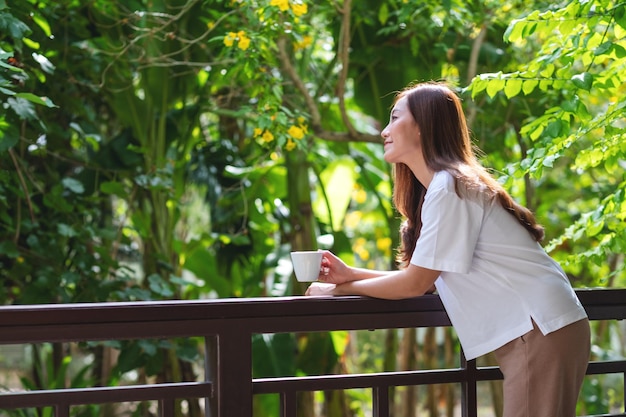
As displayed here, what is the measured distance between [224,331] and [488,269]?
20.8 inches

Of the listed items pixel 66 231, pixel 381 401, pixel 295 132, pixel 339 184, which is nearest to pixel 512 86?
pixel 381 401

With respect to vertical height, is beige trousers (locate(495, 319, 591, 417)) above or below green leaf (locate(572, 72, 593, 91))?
below

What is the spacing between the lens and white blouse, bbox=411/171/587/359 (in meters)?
1.54

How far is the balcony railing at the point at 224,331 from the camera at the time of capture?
142 centimetres

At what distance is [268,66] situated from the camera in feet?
9.50

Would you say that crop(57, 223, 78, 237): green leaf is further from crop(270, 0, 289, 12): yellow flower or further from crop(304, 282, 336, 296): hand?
crop(304, 282, 336, 296): hand

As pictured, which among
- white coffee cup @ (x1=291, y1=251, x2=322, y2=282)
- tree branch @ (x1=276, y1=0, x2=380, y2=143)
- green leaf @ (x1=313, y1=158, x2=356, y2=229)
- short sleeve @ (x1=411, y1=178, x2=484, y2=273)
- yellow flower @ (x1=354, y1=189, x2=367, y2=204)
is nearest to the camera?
short sleeve @ (x1=411, y1=178, x2=484, y2=273)

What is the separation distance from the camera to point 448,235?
1.54 m

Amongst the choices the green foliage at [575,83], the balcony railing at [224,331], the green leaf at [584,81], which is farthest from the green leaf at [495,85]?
the balcony railing at [224,331]

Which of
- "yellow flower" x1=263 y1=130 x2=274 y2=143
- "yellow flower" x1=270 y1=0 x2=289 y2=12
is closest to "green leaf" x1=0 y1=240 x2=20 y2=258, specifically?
"yellow flower" x1=263 y1=130 x2=274 y2=143

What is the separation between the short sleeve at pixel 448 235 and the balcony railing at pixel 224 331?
175 millimetres

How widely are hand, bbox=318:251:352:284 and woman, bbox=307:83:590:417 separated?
0.06 meters

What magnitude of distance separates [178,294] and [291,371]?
64 cm

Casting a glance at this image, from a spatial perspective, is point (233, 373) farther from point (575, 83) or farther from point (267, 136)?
point (267, 136)
